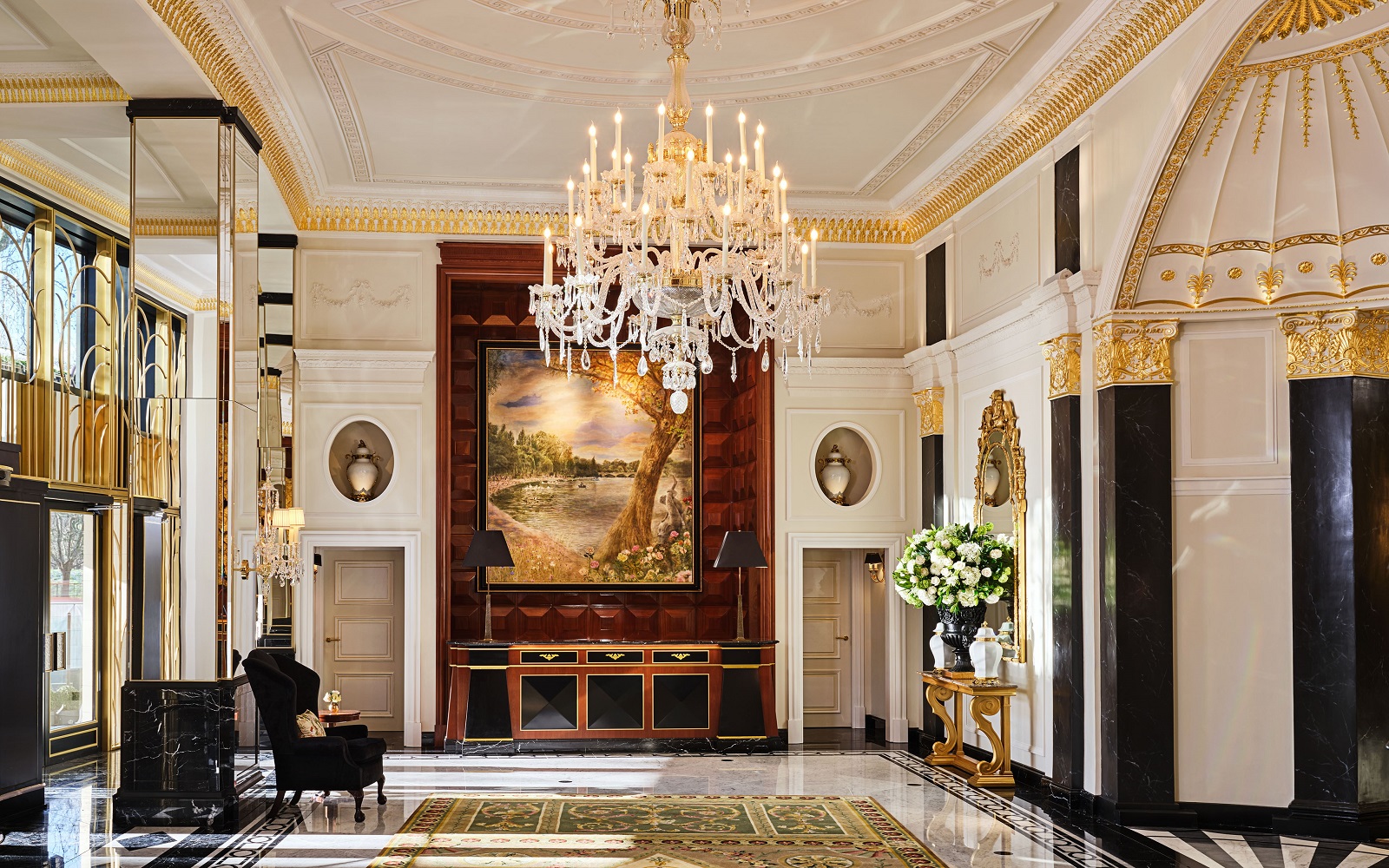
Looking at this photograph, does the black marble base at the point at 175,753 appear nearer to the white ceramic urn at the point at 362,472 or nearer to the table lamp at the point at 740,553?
the white ceramic urn at the point at 362,472

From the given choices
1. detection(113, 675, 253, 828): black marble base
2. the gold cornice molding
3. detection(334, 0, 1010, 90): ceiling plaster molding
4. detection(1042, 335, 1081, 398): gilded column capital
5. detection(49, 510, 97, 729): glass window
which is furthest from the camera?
detection(49, 510, 97, 729): glass window

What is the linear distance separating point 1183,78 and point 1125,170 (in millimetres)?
832

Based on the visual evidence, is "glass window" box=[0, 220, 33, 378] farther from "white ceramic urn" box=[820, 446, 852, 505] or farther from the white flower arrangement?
the white flower arrangement

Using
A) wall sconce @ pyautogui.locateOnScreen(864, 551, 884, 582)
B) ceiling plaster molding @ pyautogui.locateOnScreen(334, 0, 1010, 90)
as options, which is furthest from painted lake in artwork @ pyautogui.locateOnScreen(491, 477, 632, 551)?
ceiling plaster molding @ pyautogui.locateOnScreen(334, 0, 1010, 90)

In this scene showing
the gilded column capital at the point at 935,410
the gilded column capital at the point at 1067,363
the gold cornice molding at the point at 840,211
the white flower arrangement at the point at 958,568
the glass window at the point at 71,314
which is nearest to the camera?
the gold cornice molding at the point at 840,211

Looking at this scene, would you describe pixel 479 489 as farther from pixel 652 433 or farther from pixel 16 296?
pixel 16 296

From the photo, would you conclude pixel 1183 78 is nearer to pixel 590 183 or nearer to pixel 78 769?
pixel 590 183

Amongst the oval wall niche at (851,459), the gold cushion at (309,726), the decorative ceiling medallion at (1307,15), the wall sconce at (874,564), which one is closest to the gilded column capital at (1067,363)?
the decorative ceiling medallion at (1307,15)

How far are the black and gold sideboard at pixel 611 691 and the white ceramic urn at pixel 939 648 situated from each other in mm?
1861

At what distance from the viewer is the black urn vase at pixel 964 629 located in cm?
966

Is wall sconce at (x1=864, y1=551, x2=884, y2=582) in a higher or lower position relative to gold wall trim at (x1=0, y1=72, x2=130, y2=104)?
lower

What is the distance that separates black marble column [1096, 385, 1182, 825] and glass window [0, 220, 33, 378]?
7.98 metres

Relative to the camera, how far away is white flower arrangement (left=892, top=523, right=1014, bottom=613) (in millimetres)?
9375

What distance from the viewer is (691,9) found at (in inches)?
295
